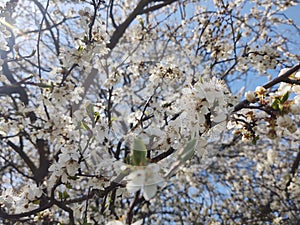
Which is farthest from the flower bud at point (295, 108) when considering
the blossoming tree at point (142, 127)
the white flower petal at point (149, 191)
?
the white flower petal at point (149, 191)

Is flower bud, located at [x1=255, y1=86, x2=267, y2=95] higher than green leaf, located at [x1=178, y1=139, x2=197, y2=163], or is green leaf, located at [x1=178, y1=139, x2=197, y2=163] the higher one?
flower bud, located at [x1=255, y1=86, x2=267, y2=95]

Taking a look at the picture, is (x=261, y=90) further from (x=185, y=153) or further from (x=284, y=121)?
(x=185, y=153)

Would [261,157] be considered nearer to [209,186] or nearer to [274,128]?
[209,186]

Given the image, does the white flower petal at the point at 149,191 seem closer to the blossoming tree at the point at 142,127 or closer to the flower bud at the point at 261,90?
the blossoming tree at the point at 142,127

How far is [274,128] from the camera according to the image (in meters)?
1.07

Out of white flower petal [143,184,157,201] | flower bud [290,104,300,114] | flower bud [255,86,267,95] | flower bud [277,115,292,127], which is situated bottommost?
white flower petal [143,184,157,201]

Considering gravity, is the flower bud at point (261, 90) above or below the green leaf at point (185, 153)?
above

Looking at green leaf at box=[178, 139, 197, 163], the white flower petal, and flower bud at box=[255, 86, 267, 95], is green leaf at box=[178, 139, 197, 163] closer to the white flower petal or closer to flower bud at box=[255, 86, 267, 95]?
the white flower petal

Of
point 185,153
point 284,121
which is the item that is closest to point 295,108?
point 284,121

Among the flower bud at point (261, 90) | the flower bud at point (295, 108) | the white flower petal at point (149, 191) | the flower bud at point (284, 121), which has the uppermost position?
the flower bud at point (261, 90)

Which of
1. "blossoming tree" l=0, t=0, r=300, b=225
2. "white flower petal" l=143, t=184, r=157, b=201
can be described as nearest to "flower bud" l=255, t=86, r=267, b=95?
"blossoming tree" l=0, t=0, r=300, b=225

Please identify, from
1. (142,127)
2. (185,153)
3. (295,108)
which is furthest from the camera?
(142,127)

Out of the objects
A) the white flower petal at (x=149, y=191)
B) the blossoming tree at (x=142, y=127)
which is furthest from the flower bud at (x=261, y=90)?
the white flower petal at (x=149, y=191)

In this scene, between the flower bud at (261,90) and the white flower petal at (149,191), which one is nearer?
the white flower petal at (149,191)
